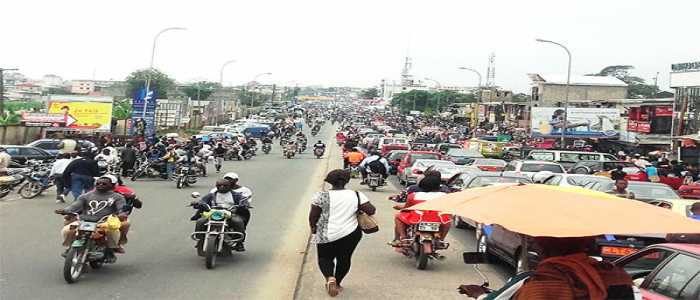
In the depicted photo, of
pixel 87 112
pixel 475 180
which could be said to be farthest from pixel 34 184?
pixel 87 112

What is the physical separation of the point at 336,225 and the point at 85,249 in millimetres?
3129

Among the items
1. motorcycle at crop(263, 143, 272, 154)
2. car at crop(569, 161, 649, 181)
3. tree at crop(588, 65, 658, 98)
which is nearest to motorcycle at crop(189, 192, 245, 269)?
car at crop(569, 161, 649, 181)

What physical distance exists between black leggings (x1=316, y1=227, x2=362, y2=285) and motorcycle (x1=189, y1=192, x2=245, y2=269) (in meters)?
2.07

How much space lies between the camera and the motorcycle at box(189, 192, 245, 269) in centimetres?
974

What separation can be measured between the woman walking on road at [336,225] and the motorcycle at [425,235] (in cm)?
186

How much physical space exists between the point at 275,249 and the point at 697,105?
133ft

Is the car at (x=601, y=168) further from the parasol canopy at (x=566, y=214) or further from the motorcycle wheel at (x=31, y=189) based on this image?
the parasol canopy at (x=566, y=214)

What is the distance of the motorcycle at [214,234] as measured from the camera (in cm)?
974

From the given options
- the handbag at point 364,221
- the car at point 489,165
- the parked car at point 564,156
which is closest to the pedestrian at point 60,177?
the handbag at point 364,221

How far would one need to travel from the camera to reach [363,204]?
8266 millimetres

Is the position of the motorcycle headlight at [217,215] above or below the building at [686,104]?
below

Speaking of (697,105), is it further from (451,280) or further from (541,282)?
(541,282)

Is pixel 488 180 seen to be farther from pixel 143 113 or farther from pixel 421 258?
pixel 143 113

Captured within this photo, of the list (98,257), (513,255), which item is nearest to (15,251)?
(98,257)
